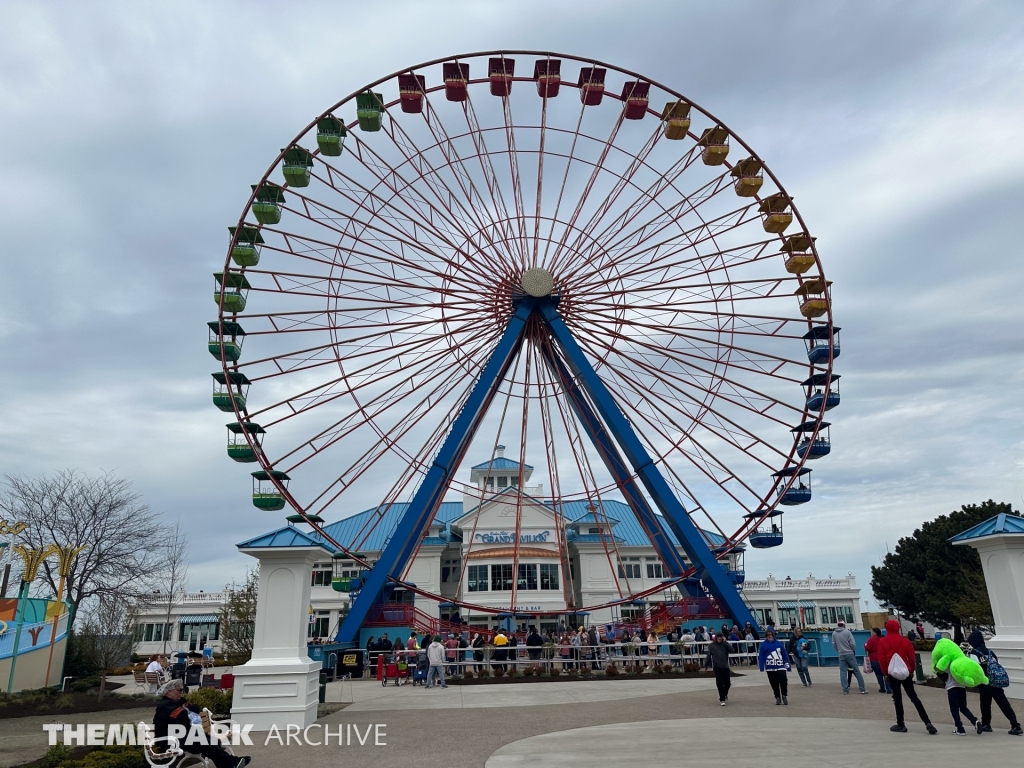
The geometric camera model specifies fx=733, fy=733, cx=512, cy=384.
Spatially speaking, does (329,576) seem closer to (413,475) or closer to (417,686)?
(413,475)

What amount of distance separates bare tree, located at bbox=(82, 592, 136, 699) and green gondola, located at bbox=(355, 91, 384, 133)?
17.6m

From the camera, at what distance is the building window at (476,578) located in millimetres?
37906

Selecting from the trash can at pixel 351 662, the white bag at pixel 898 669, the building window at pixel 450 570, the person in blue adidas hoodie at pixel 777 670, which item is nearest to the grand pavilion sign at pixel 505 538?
the building window at pixel 450 570

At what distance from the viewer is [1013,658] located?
39.2 feet

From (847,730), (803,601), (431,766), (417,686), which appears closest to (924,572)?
(803,601)

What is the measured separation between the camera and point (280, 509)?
22.9 metres

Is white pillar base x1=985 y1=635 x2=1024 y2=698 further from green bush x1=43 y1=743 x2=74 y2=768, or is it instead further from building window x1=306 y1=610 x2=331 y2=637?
building window x1=306 y1=610 x2=331 y2=637

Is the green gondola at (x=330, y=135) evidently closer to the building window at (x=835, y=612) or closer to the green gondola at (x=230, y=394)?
the green gondola at (x=230, y=394)

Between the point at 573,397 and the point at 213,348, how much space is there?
11.5m

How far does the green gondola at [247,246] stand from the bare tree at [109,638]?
1213cm

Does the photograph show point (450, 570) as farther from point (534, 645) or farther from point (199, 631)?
point (534, 645)

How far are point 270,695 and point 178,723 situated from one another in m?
4.08

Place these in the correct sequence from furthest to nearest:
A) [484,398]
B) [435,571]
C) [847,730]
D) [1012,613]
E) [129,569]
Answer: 1. [435,571]
2. [129,569]
3. [484,398]
4. [1012,613]
5. [847,730]

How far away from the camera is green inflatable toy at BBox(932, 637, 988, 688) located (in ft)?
27.0
